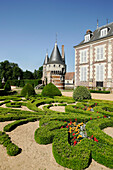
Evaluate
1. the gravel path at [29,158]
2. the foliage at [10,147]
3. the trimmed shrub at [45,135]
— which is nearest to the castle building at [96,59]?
the trimmed shrub at [45,135]

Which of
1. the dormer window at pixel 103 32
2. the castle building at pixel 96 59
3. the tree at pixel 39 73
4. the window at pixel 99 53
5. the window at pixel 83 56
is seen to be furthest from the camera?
the tree at pixel 39 73

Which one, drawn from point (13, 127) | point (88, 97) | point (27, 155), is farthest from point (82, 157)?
point (88, 97)

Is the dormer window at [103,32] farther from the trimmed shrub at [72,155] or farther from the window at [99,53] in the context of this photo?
the trimmed shrub at [72,155]

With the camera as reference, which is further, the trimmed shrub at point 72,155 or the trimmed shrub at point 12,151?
the trimmed shrub at point 12,151

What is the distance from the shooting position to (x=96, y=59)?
21109mm

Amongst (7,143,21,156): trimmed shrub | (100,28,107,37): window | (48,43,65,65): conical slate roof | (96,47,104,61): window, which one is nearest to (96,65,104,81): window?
(96,47,104,61): window

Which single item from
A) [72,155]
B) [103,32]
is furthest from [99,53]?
[72,155]

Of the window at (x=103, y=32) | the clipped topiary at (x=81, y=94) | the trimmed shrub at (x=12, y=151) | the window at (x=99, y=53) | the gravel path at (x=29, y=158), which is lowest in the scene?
the gravel path at (x=29, y=158)

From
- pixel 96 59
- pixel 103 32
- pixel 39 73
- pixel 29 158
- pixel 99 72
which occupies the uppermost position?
pixel 103 32

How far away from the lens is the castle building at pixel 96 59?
1959 centimetres

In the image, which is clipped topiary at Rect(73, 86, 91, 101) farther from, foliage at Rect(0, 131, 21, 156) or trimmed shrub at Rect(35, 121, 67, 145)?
foliage at Rect(0, 131, 21, 156)

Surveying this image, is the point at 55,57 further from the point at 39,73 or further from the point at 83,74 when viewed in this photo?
the point at 39,73

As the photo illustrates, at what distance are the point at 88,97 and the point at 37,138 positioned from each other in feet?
24.9

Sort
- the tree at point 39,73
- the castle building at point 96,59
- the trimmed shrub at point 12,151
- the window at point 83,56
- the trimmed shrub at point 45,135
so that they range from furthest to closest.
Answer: the tree at point 39,73 → the window at point 83,56 → the castle building at point 96,59 → the trimmed shrub at point 45,135 → the trimmed shrub at point 12,151
